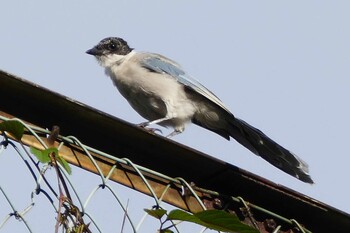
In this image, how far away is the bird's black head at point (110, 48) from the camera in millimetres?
7844

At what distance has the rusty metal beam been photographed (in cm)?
320

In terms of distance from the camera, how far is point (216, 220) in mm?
2568

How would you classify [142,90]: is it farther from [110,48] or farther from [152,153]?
[152,153]

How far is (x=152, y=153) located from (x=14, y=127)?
28.3 inches

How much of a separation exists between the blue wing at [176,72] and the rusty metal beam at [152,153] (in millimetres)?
3409

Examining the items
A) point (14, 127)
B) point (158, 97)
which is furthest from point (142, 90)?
point (14, 127)

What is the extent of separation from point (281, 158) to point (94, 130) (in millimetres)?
2815

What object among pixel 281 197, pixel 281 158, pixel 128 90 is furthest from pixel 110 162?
pixel 128 90

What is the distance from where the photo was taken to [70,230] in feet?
7.98

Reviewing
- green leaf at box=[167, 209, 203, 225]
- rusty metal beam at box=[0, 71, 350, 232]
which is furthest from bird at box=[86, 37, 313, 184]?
green leaf at box=[167, 209, 203, 225]

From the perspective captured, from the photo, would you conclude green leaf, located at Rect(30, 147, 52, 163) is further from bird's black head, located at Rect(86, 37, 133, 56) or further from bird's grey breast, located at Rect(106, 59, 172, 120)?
bird's black head, located at Rect(86, 37, 133, 56)

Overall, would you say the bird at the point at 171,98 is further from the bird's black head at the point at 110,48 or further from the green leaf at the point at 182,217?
the green leaf at the point at 182,217

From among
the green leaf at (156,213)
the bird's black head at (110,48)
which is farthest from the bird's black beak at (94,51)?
the green leaf at (156,213)

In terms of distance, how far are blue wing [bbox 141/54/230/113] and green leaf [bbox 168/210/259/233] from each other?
4380mm
